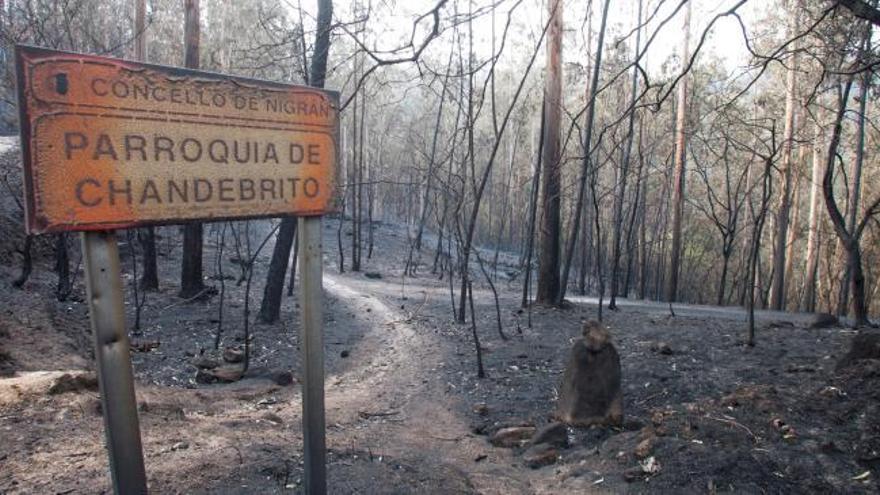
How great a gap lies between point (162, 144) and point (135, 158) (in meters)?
0.12

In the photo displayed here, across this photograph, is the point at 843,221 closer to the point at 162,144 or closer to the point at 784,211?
the point at 784,211

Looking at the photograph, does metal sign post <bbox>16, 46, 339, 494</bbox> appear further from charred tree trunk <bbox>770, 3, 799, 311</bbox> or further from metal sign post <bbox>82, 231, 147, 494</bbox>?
charred tree trunk <bbox>770, 3, 799, 311</bbox>

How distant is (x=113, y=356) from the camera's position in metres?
2.09

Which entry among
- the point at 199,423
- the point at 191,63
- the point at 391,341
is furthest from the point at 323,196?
the point at 191,63

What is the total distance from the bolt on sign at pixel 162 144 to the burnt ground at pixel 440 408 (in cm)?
195

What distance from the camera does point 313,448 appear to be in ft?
9.24

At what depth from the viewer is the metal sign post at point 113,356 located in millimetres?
2053

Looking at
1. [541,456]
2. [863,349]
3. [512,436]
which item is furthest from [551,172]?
[541,456]

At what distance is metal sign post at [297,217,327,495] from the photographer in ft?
9.08

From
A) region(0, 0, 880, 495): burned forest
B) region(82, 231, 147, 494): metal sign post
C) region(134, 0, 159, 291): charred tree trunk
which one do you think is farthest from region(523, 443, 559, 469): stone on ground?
region(134, 0, 159, 291): charred tree trunk

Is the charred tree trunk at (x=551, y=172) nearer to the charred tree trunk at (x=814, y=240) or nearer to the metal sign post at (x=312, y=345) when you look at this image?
the metal sign post at (x=312, y=345)

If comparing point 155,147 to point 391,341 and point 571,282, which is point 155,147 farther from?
point 571,282

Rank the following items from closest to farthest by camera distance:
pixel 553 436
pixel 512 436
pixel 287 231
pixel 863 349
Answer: pixel 553 436
pixel 512 436
pixel 863 349
pixel 287 231

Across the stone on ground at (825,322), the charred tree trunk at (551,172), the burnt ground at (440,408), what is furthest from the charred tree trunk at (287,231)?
the stone on ground at (825,322)
